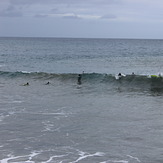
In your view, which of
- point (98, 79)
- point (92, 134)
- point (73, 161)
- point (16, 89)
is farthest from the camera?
point (98, 79)

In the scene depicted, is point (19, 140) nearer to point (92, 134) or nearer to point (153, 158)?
point (92, 134)

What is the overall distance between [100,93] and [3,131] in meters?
16.8

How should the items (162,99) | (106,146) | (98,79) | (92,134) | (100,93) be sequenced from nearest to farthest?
1. (106,146)
2. (92,134)
3. (162,99)
4. (100,93)
5. (98,79)

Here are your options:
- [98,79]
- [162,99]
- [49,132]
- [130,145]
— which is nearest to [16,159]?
[49,132]

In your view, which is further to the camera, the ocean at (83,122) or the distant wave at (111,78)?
the distant wave at (111,78)

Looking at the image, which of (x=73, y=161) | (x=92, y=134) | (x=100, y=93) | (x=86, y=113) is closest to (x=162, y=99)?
(x=100, y=93)

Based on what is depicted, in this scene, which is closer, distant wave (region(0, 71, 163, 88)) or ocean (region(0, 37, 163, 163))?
ocean (region(0, 37, 163, 163))

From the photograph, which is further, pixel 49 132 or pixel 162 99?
pixel 162 99

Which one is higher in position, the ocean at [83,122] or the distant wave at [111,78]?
the distant wave at [111,78]

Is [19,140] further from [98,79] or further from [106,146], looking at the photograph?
[98,79]

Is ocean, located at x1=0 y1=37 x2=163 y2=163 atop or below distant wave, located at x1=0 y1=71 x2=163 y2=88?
below

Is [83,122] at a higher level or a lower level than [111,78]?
lower

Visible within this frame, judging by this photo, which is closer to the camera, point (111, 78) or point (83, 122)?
point (83, 122)

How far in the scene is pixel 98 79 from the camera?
44062 millimetres
